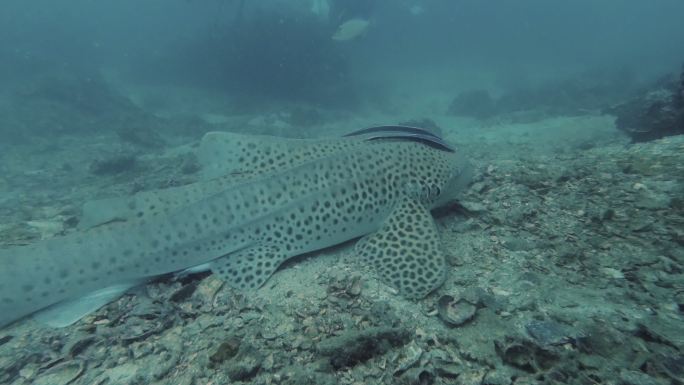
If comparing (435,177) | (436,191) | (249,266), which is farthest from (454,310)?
(249,266)

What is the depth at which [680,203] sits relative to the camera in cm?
388

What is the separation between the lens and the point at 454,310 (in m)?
3.04

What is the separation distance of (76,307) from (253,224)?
2.04m

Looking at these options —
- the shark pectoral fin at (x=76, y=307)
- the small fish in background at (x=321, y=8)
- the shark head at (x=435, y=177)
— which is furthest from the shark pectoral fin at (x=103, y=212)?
the small fish in background at (x=321, y=8)

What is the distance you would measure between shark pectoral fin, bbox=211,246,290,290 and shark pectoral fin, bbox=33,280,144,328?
3.53ft

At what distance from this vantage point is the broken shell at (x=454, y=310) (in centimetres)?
294

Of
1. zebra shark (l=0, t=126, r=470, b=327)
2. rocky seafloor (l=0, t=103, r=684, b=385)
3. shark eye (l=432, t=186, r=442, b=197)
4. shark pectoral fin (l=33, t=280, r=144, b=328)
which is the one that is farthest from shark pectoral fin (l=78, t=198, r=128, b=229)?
shark eye (l=432, t=186, r=442, b=197)

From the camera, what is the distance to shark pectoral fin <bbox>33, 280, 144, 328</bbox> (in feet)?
11.8

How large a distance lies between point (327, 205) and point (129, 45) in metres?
72.5

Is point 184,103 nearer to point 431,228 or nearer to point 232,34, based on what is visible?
point 232,34

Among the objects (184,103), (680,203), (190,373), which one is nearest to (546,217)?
(680,203)

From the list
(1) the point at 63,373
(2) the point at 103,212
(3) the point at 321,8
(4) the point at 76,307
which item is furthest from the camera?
(3) the point at 321,8

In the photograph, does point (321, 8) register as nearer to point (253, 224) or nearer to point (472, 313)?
point (253, 224)

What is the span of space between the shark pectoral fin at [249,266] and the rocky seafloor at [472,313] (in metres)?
0.12
